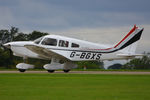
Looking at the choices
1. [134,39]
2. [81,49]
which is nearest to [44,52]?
[81,49]

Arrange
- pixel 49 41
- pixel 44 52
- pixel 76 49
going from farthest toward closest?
pixel 76 49 → pixel 49 41 → pixel 44 52

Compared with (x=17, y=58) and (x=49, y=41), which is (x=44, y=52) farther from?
(x=17, y=58)

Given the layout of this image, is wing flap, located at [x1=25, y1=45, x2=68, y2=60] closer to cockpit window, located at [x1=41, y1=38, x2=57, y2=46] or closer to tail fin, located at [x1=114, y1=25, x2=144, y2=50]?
cockpit window, located at [x1=41, y1=38, x2=57, y2=46]

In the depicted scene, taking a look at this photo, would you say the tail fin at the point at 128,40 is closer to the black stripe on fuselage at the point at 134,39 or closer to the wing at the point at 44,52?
the black stripe on fuselage at the point at 134,39

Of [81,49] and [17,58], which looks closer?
[81,49]

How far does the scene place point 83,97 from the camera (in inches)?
356

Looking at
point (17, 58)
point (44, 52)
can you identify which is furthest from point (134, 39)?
point (17, 58)

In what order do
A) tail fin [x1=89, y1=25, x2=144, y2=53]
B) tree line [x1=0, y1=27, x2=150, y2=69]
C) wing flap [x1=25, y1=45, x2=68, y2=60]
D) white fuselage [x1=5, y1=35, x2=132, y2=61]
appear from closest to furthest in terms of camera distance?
wing flap [x1=25, y1=45, x2=68, y2=60], tail fin [x1=89, y1=25, x2=144, y2=53], white fuselage [x1=5, y1=35, x2=132, y2=61], tree line [x1=0, y1=27, x2=150, y2=69]

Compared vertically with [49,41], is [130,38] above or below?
above

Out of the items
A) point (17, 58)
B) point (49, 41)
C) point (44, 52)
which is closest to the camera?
point (44, 52)

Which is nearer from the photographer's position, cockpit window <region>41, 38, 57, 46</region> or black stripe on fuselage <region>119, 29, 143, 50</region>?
black stripe on fuselage <region>119, 29, 143, 50</region>

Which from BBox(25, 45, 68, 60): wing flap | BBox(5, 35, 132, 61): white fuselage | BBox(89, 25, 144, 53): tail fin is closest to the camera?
BBox(25, 45, 68, 60): wing flap

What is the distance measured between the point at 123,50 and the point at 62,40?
4.47 metres

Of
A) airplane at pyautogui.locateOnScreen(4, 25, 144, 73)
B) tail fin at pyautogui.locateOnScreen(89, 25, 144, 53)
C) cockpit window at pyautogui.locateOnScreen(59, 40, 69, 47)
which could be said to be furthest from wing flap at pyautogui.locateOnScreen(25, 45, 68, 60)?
tail fin at pyautogui.locateOnScreen(89, 25, 144, 53)
